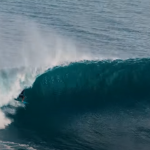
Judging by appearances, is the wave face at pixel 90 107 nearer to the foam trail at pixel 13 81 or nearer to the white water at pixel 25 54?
the foam trail at pixel 13 81

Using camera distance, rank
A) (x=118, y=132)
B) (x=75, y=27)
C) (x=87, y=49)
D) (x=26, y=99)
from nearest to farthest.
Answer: (x=118, y=132), (x=26, y=99), (x=87, y=49), (x=75, y=27)

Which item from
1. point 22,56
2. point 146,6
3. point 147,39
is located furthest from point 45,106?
point 146,6

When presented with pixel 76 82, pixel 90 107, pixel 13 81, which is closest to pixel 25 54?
pixel 13 81

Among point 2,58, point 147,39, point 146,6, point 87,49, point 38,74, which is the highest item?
point 146,6

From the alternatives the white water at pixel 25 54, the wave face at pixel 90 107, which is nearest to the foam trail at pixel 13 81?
the white water at pixel 25 54

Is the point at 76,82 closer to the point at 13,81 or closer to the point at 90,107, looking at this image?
the point at 90,107

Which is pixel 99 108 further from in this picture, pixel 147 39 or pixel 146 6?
pixel 146 6

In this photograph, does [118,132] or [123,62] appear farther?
[123,62]

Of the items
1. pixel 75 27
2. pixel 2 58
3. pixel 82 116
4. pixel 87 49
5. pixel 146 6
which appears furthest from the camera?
pixel 146 6
